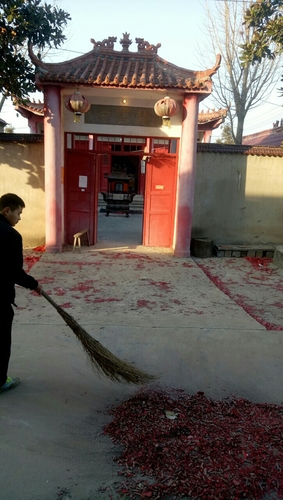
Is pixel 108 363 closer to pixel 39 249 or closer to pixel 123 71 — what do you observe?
pixel 39 249

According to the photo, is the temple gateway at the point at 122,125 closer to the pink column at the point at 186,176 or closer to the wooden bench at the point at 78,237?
the pink column at the point at 186,176

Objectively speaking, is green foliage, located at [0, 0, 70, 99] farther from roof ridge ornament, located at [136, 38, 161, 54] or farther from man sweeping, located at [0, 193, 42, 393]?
man sweeping, located at [0, 193, 42, 393]

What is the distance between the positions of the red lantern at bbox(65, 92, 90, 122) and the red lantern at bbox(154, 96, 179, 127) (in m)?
1.40

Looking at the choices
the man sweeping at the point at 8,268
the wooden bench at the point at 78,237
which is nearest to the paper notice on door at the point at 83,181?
the wooden bench at the point at 78,237

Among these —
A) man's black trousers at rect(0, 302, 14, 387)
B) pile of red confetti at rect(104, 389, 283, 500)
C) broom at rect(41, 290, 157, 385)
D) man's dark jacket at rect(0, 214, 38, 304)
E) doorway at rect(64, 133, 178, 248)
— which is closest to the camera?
pile of red confetti at rect(104, 389, 283, 500)

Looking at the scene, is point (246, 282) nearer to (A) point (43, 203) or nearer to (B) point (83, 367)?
(B) point (83, 367)

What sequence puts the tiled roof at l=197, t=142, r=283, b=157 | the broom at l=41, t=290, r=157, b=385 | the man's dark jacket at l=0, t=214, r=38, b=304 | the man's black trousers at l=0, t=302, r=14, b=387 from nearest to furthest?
the man's dark jacket at l=0, t=214, r=38, b=304 < the man's black trousers at l=0, t=302, r=14, b=387 < the broom at l=41, t=290, r=157, b=385 < the tiled roof at l=197, t=142, r=283, b=157

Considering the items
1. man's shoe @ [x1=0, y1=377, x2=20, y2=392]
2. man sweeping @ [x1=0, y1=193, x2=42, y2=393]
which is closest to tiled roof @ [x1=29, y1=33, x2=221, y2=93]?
man sweeping @ [x1=0, y1=193, x2=42, y2=393]

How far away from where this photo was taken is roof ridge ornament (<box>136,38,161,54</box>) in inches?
329

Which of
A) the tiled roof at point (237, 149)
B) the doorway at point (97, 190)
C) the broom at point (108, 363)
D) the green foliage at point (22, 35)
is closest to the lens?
the broom at point (108, 363)

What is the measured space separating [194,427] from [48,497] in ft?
3.38

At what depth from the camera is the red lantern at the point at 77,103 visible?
23.3ft

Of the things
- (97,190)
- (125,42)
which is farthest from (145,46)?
(97,190)

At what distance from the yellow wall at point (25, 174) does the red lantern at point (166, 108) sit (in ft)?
8.78
